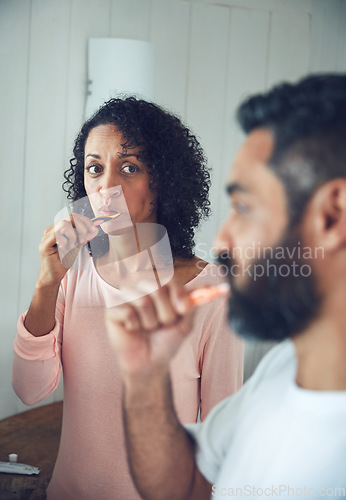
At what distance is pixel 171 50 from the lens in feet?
2.65

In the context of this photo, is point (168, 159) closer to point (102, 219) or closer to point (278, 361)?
point (102, 219)

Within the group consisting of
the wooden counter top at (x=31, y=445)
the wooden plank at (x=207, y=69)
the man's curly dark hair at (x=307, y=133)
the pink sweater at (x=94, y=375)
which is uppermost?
the wooden plank at (x=207, y=69)

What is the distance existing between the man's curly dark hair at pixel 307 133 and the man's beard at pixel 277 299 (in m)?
0.04

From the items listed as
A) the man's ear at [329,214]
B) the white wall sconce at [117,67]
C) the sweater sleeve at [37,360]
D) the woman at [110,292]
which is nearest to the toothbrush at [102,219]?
the woman at [110,292]

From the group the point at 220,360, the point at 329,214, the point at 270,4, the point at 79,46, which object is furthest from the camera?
the point at 79,46

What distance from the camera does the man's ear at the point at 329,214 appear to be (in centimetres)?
35

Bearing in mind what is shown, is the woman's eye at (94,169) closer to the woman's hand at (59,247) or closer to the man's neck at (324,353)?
the woman's hand at (59,247)

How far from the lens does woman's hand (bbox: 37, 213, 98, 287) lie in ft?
2.06

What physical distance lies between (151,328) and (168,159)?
0.30 meters

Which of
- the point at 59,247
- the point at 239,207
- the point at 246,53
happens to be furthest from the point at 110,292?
the point at 246,53

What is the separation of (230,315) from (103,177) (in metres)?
0.29

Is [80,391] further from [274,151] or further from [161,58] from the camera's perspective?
[161,58]

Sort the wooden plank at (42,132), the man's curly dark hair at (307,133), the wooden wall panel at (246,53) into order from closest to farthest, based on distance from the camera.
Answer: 1. the man's curly dark hair at (307,133)
2. the wooden wall panel at (246,53)
3. the wooden plank at (42,132)

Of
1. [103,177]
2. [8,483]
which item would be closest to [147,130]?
[103,177]
